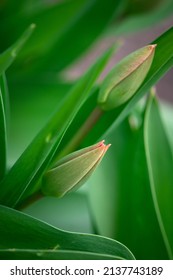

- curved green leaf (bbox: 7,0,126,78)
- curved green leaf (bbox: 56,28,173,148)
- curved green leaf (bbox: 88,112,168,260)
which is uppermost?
curved green leaf (bbox: 7,0,126,78)

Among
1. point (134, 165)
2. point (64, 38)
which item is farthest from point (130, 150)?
point (64, 38)

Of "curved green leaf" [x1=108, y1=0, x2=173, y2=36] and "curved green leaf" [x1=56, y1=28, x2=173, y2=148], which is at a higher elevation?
"curved green leaf" [x1=108, y1=0, x2=173, y2=36]

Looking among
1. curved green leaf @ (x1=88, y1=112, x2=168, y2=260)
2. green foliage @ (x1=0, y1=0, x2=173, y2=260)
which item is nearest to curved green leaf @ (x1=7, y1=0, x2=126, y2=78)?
green foliage @ (x1=0, y1=0, x2=173, y2=260)

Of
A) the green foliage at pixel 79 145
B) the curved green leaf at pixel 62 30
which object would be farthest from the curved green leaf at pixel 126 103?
the curved green leaf at pixel 62 30

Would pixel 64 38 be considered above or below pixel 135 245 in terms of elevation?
above

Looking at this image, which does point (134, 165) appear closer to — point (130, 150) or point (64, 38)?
point (130, 150)

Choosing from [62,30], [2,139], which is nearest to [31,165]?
[2,139]

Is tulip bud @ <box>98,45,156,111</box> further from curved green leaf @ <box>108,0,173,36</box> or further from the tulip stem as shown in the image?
curved green leaf @ <box>108,0,173,36</box>
